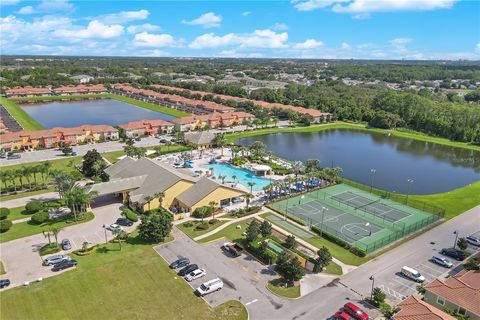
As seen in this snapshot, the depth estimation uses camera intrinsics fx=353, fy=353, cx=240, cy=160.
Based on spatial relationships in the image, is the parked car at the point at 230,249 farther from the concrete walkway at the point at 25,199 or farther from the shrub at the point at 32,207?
the concrete walkway at the point at 25,199

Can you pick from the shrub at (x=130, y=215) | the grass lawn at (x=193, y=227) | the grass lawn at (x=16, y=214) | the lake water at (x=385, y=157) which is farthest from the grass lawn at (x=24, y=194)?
the lake water at (x=385, y=157)

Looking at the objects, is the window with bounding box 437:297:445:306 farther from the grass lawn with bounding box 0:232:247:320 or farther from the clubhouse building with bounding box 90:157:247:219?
the clubhouse building with bounding box 90:157:247:219

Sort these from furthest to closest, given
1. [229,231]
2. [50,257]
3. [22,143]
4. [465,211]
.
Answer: [22,143] < [465,211] < [229,231] < [50,257]

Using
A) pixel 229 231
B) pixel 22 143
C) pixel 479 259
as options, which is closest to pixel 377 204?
pixel 479 259

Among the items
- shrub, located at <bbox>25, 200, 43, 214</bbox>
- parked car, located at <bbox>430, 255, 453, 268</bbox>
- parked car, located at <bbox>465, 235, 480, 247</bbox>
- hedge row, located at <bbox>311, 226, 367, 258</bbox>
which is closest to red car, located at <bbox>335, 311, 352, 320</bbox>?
hedge row, located at <bbox>311, 226, 367, 258</bbox>

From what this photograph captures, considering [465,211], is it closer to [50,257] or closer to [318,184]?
[318,184]

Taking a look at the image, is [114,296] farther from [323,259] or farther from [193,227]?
[323,259]
